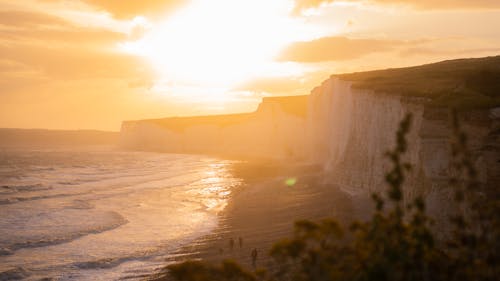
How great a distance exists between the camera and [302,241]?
5988mm

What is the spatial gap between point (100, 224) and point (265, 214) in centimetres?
845

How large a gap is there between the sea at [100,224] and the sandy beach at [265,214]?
0.91 metres

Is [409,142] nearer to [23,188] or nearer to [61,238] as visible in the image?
[61,238]

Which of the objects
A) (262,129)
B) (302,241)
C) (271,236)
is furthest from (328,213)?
(262,129)

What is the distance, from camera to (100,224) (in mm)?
26125

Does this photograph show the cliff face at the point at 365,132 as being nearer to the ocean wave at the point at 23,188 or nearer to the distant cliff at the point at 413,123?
the distant cliff at the point at 413,123

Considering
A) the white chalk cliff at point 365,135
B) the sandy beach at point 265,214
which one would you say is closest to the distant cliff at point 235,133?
the white chalk cliff at point 365,135

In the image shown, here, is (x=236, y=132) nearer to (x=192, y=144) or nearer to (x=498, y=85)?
(x=192, y=144)

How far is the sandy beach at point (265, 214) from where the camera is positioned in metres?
19.3

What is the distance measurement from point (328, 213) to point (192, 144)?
101 m

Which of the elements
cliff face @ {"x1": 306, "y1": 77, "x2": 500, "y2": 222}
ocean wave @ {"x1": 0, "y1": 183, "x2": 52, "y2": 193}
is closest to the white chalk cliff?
cliff face @ {"x1": 306, "y1": 77, "x2": 500, "y2": 222}

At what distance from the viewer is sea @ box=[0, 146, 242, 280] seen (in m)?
18.2

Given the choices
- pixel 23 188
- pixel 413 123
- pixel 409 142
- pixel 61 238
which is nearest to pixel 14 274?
pixel 61 238

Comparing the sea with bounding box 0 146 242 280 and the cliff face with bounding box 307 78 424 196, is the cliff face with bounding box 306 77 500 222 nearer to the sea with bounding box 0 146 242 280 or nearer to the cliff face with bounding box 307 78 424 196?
the cliff face with bounding box 307 78 424 196
